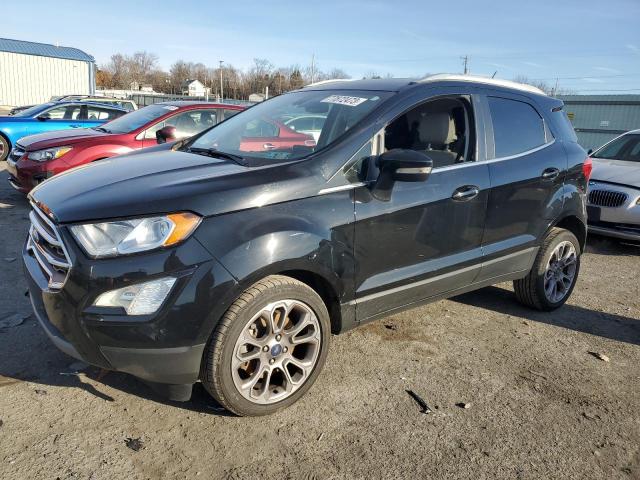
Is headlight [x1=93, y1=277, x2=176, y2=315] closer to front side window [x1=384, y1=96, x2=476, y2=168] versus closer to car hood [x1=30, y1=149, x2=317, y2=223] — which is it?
car hood [x1=30, y1=149, x2=317, y2=223]

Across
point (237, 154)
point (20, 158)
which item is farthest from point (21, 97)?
point (237, 154)

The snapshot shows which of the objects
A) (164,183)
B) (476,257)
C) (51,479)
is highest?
(164,183)

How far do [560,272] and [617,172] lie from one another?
345 centimetres

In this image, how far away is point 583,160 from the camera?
14.6 feet

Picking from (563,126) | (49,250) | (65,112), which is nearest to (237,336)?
(49,250)

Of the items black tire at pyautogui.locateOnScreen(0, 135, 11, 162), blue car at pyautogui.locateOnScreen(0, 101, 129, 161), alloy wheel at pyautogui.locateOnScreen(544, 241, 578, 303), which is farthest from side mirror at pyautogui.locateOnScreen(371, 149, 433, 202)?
black tire at pyautogui.locateOnScreen(0, 135, 11, 162)

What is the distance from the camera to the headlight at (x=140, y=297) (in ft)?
7.86

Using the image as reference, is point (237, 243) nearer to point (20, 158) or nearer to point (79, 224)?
point (79, 224)

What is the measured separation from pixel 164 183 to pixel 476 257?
7.24 feet

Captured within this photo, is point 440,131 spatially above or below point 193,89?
below

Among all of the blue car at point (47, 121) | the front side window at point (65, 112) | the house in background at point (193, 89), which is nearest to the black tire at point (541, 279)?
the blue car at point (47, 121)

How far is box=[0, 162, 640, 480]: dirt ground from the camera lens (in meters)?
2.48

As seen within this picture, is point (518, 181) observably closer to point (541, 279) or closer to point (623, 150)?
point (541, 279)

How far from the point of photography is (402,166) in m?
2.91
